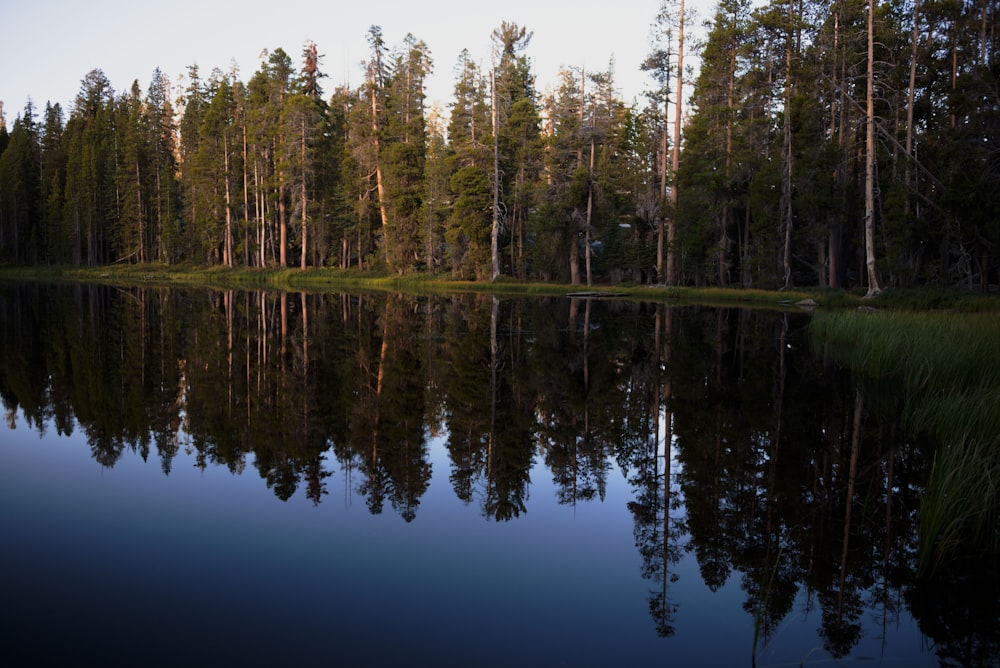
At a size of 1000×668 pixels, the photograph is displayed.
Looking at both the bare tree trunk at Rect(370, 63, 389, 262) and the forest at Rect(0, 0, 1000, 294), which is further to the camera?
the bare tree trunk at Rect(370, 63, 389, 262)

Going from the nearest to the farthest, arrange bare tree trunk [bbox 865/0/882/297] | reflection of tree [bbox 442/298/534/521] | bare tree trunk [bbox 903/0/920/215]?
reflection of tree [bbox 442/298/534/521]
bare tree trunk [bbox 865/0/882/297]
bare tree trunk [bbox 903/0/920/215]

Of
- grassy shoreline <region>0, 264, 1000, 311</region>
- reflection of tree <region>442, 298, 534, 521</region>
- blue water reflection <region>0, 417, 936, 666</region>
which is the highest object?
grassy shoreline <region>0, 264, 1000, 311</region>

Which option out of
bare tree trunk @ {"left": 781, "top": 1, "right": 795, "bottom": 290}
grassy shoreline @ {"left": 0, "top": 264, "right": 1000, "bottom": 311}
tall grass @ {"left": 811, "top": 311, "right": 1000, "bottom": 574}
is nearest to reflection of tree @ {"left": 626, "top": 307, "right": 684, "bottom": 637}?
tall grass @ {"left": 811, "top": 311, "right": 1000, "bottom": 574}

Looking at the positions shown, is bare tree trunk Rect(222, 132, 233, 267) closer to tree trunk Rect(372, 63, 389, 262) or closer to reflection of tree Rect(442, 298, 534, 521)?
tree trunk Rect(372, 63, 389, 262)

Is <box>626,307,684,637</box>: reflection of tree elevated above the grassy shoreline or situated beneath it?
situated beneath

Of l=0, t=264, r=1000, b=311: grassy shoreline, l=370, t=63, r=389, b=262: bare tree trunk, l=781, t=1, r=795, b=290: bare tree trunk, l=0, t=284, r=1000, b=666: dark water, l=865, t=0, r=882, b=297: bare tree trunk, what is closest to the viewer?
l=0, t=284, r=1000, b=666: dark water

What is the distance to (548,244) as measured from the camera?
44.4m

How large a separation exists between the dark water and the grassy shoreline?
47.2ft

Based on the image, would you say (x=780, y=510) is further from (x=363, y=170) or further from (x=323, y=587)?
(x=363, y=170)

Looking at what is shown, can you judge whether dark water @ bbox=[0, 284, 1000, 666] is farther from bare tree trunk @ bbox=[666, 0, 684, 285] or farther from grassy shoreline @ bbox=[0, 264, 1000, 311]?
bare tree trunk @ bbox=[666, 0, 684, 285]

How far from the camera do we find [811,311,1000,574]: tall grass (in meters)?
5.80

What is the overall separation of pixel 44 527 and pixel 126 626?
2.28 m

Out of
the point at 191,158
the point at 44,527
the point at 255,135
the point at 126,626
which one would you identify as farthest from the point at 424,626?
the point at 191,158

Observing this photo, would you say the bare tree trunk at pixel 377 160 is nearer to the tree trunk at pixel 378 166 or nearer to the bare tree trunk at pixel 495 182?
the tree trunk at pixel 378 166
